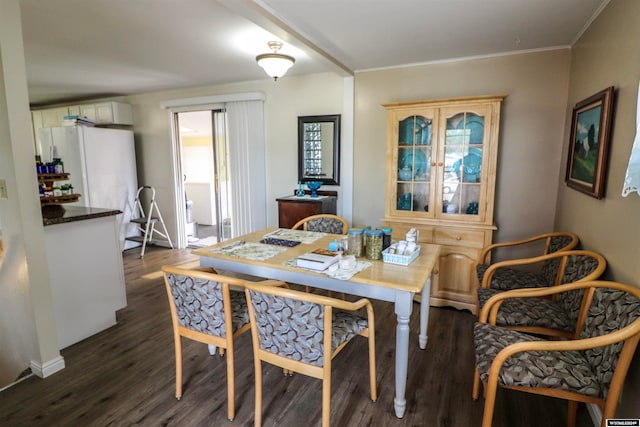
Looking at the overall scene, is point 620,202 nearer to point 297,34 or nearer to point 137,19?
point 297,34

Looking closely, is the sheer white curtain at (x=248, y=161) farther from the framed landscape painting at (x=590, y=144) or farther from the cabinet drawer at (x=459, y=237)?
the framed landscape painting at (x=590, y=144)

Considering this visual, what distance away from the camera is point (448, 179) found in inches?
122

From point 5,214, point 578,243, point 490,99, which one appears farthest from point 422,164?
point 5,214

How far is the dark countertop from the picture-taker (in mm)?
2333

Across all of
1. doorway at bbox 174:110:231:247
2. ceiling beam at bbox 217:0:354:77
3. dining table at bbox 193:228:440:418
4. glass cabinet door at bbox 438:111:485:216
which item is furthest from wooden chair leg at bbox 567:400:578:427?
doorway at bbox 174:110:231:247

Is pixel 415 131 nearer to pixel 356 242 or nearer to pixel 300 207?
pixel 300 207

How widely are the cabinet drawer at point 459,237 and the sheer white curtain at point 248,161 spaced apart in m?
2.30

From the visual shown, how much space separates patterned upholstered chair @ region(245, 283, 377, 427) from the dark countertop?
65.4 inches

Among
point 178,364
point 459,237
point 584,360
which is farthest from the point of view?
point 459,237

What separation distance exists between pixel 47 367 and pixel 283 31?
267 centimetres

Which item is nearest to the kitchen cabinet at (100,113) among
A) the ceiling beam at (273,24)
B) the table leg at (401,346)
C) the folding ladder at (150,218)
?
the folding ladder at (150,218)

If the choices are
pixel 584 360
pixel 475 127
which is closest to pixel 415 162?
pixel 475 127

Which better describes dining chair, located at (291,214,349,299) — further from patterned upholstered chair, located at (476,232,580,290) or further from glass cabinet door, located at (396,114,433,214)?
patterned upholstered chair, located at (476,232,580,290)

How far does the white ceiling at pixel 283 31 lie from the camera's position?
2.20m
